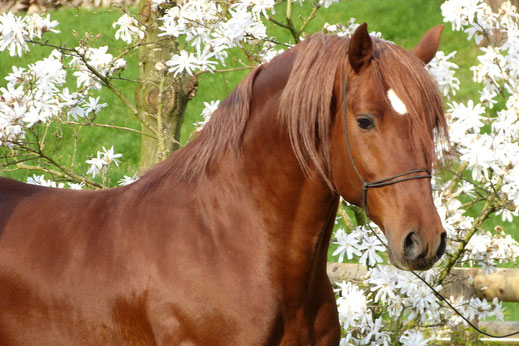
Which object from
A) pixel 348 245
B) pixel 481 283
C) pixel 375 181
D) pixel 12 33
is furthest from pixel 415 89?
pixel 481 283

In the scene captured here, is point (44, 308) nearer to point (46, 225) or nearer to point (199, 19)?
point (46, 225)

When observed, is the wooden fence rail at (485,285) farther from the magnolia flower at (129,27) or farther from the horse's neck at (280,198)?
the horse's neck at (280,198)

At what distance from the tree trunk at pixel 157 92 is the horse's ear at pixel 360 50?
2412mm

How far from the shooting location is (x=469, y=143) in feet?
11.8

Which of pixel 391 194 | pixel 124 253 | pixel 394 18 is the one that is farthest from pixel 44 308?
pixel 394 18

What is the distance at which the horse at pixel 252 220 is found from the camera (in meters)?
2.42

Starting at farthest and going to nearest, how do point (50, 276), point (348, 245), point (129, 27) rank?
point (129, 27) < point (348, 245) < point (50, 276)

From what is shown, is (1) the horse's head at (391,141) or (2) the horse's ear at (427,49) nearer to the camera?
(1) the horse's head at (391,141)

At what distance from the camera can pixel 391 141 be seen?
2387 millimetres

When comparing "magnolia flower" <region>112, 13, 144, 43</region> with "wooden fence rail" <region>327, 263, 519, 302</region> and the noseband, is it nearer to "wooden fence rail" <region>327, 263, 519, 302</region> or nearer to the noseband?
"wooden fence rail" <region>327, 263, 519, 302</region>

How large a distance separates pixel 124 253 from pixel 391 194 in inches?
39.1

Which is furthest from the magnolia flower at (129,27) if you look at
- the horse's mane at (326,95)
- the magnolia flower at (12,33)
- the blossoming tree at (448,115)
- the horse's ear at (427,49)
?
the horse's ear at (427,49)

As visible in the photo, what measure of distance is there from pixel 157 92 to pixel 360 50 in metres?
2.67

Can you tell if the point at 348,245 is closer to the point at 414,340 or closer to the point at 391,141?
the point at 414,340
